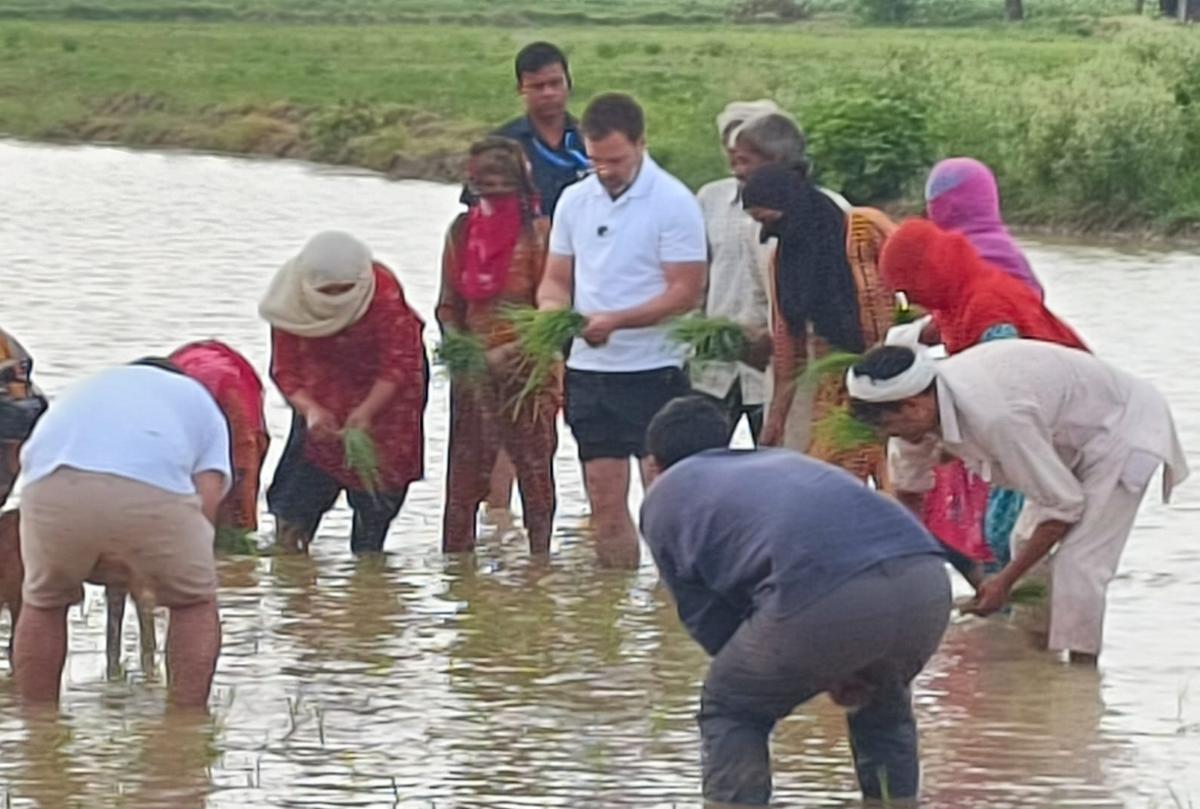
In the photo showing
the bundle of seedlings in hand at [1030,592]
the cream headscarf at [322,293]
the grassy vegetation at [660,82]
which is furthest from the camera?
the grassy vegetation at [660,82]

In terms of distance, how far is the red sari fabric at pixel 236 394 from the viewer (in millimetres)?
9891

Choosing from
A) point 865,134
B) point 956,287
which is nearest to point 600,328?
point 956,287

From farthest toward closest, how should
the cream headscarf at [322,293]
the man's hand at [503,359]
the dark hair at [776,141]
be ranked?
1. the man's hand at [503,359]
2. the cream headscarf at [322,293]
3. the dark hair at [776,141]

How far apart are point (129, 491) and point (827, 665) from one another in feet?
7.04

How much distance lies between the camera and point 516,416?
11602 millimetres

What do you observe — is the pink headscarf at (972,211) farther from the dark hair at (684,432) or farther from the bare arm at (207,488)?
the dark hair at (684,432)

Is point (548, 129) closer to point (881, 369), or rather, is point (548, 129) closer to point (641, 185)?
point (641, 185)

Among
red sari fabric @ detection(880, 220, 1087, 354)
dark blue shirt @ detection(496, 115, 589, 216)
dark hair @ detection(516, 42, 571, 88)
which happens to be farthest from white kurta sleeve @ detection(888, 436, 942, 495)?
dark hair @ detection(516, 42, 571, 88)

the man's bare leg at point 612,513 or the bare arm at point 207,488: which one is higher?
the bare arm at point 207,488

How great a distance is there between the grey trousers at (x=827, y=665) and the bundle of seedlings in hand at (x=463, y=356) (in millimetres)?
4109

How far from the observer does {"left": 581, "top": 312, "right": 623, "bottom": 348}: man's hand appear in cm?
1078

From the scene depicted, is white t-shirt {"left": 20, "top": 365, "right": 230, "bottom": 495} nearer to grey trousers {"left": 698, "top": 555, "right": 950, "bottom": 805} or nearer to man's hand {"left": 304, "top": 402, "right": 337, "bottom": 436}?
grey trousers {"left": 698, "top": 555, "right": 950, "bottom": 805}

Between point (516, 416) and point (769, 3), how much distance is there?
206ft

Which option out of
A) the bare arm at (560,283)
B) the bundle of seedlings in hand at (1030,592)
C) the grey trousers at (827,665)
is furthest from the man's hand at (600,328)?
the grey trousers at (827,665)
